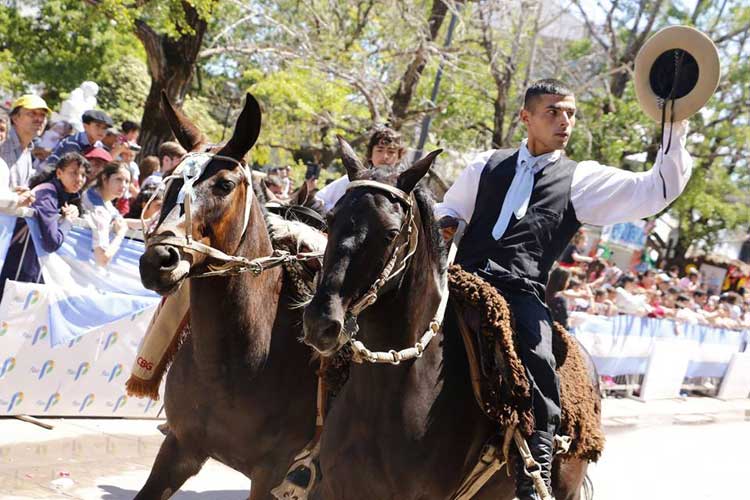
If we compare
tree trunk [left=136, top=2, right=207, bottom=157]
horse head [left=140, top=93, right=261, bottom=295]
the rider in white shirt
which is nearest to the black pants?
horse head [left=140, top=93, right=261, bottom=295]

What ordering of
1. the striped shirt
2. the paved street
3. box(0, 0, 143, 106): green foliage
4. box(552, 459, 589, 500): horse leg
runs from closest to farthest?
box(552, 459, 589, 500): horse leg < the paved street < the striped shirt < box(0, 0, 143, 106): green foliage

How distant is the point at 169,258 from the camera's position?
13.4 feet

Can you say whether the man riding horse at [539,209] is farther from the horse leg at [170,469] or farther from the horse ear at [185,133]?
the horse leg at [170,469]

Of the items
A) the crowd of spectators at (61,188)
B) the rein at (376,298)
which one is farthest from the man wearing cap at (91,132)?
the rein at (376,298)

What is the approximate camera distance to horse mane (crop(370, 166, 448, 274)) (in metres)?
3.76

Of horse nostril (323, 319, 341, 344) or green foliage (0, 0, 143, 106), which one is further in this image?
green foliage (0, 0, 143, 106)

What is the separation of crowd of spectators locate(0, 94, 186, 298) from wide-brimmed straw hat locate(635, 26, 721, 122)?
373 cm

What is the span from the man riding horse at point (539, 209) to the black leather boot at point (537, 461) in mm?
77

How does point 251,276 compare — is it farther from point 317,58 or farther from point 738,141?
point 738,141

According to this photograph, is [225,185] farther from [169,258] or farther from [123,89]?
[123,89]

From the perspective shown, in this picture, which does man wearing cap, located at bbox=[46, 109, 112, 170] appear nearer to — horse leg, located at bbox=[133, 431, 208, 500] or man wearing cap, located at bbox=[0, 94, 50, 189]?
man wearing cap, located at bbox=[0, 94, 50, 189]

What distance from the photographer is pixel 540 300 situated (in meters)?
4.62

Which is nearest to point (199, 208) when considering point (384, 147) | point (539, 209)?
point (539, 209)

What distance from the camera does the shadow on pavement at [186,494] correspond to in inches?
249
